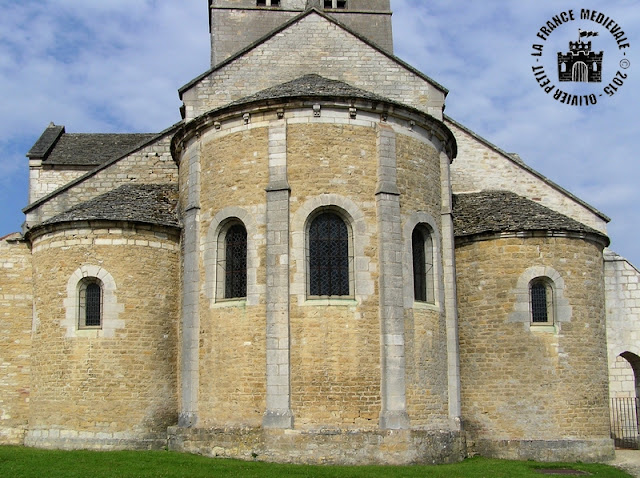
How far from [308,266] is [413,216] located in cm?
324

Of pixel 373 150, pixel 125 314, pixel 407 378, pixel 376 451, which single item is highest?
pixel 373 150

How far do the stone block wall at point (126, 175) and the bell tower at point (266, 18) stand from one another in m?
8.01

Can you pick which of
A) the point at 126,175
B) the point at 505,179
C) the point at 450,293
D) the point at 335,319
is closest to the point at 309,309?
the point at 335,319

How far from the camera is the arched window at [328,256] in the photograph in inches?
748

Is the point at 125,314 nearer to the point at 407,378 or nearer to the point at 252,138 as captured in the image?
the point at 252,138

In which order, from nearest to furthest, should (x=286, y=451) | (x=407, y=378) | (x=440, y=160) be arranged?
(x=286, y=451), (x=407, y=378), (x=440, y=160)

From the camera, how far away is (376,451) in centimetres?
1767

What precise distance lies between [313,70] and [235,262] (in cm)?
714

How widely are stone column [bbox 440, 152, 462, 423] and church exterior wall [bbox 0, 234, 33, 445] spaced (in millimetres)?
12633

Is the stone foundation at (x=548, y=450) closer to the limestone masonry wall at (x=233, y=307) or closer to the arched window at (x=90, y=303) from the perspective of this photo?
the limestone masonry wall at (x=233, y=307)

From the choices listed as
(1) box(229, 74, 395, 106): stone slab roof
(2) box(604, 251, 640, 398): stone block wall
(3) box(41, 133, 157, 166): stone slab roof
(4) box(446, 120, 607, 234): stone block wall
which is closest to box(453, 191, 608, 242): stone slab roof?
(4) box(446, 120, 607, 234): stone block wall

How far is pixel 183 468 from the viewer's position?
54.2 ft

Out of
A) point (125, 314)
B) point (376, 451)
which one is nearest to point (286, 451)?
point (376, 451)

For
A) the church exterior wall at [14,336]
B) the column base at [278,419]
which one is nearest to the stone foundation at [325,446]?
the column base at [278,419]
